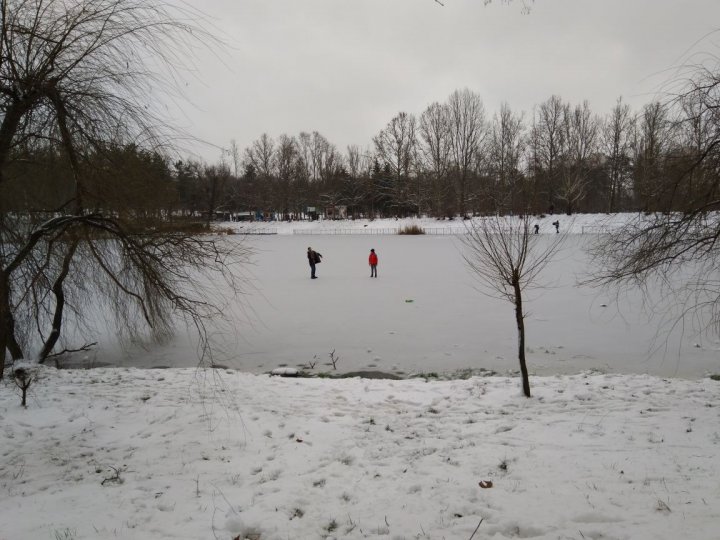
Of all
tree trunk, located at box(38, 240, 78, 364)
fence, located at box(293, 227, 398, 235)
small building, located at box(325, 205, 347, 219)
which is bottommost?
tree trunk, located at box(38, 240, 78, 364)

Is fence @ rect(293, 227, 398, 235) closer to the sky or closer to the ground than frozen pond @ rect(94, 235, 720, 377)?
closer to the sky

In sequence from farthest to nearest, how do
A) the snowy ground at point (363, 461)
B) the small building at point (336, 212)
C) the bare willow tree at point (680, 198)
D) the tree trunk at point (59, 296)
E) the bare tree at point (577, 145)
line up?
the small building at point (336, 212) < the bare tree at point (577, 145) < the tree trunk at point (59, 296) < the bare willow tree at point (680, 198) < the snowy ground at point (363, 461)

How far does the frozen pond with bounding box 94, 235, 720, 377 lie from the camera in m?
8.72

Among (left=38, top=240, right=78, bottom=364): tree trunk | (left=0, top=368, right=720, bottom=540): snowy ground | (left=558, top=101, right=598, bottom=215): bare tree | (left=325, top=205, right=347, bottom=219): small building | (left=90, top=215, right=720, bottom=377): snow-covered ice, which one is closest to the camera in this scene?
(left=0, top=368, right=720, bottom=540): snowy ground

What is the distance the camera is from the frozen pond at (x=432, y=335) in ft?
28.6

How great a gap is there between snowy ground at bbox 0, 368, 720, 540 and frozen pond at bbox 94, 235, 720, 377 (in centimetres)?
187

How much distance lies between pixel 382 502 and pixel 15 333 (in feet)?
28.1

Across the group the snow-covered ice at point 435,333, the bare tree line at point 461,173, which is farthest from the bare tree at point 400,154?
the snow-covered ice at point 435,333

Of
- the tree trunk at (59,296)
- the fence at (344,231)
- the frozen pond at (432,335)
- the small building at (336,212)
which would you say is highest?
the small building at (336,212)

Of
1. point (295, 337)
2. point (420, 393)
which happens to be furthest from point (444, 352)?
point (295, 337)

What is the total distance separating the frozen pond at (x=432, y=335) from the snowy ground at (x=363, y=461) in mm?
1875

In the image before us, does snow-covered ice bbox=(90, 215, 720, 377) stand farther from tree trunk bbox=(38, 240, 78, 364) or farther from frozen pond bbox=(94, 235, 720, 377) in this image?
tree trunk bbox=(38, 240, 78, 364)

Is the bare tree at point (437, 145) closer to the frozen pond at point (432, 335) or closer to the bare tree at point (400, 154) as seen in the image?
the bare tree at point (400, 154)

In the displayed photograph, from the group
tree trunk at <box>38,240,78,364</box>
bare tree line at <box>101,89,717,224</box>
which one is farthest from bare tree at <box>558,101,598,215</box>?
tree trunk at <box>38,240,78,364</box>
